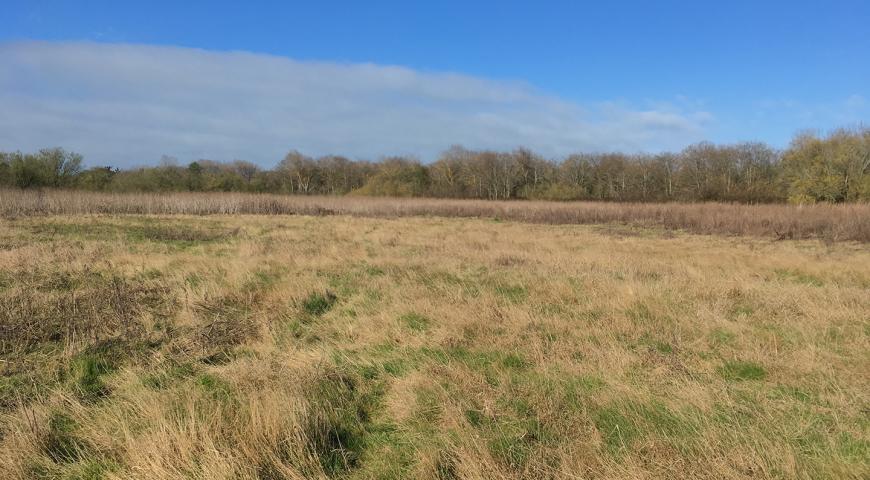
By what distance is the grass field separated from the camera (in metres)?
2.85

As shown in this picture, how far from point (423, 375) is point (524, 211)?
29.9m

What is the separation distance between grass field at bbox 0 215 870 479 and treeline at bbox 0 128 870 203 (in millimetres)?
35216

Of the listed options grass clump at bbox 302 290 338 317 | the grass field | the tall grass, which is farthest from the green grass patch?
the tall grass

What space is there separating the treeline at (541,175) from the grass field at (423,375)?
35.2 m

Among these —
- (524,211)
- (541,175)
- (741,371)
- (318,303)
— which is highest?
(541,175)

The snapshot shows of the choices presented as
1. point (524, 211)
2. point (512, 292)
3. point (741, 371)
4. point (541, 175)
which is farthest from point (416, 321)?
point (541, 175)

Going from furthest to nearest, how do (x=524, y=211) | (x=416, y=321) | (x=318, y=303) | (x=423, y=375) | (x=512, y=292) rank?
(x=524, y=211)
(x=512, y=292)
(x=318, y=303)
(x=416, y=321)
(x=423, y=375)

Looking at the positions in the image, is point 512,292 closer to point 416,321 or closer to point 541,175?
point 416,321

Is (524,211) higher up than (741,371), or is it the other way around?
(524,211)

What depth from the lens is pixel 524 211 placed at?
3303 centimetres

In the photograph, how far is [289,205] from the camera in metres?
33.3

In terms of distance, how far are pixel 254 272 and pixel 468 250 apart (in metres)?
5.96

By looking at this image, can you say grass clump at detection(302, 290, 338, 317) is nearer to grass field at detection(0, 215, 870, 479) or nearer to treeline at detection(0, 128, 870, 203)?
grass field at detection(0, 215, 870, 479)

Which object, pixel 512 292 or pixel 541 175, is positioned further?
pixel 541 175
